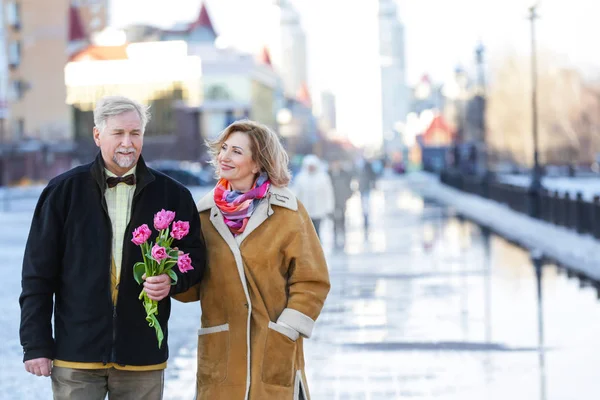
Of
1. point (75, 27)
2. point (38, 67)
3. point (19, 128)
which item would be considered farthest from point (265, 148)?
point (75, 27)

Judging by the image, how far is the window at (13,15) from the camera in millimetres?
86438

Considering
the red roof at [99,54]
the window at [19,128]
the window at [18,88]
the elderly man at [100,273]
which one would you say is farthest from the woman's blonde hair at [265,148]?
the red roof at [99,54]

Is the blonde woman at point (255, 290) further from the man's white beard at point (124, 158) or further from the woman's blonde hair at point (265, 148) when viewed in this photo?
the man's white beard at point (124, 158)

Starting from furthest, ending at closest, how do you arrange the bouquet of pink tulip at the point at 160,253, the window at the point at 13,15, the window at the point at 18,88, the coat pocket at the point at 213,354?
the window at the point at 18,88
the window at the point at 13,15
the coat pocket at the point at 213,354
the bouquet of pink tulip at the point at 160,253

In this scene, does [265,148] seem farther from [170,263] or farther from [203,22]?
[203,22]

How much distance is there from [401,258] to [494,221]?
42.5 ft

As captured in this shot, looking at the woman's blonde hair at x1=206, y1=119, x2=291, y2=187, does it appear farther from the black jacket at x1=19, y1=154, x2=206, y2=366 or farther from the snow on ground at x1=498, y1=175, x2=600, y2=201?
the snow on ground at x1=498, y1=175, x2=600, y2=201

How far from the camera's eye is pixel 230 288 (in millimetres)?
4875

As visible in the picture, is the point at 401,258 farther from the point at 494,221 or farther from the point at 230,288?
the point at 230,288

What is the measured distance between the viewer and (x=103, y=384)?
15.7 feet

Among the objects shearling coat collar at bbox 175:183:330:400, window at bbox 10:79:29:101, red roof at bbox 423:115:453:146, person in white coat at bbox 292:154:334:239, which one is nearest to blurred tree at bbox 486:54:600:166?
window at bbox 10:79:29:101

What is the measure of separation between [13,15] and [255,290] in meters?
85.8

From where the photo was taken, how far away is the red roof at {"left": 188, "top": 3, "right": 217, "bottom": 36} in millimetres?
131775

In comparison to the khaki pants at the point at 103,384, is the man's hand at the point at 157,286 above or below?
above
